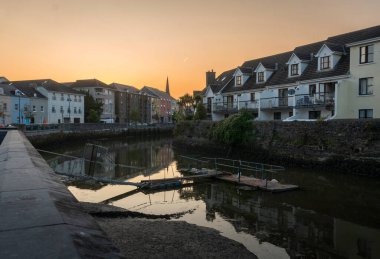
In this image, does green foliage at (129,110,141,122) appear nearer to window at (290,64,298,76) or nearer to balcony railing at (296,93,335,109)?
window at (290,64,298,76)

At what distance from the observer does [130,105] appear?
11181 cm

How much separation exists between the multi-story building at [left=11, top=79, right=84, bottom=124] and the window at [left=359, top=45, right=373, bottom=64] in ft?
189

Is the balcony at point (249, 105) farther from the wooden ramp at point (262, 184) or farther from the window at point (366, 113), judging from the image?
the wooden ramp at point (262, 184)

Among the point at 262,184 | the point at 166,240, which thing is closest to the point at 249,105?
the point at 262,184

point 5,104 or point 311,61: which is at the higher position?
point 311,61

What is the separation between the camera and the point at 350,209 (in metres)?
16.2

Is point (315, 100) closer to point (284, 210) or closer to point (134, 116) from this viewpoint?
point (284, 210)

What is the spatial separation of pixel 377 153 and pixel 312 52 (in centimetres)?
2147

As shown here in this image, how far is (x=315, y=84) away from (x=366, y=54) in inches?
268

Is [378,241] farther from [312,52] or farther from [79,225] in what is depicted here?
[312,52]

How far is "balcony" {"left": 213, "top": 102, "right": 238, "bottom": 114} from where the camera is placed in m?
48.5

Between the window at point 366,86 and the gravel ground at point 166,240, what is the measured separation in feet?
80.4

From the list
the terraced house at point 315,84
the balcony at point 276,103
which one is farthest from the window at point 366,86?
the balcony at point 276,103

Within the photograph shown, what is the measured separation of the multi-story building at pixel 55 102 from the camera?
70875 mm
